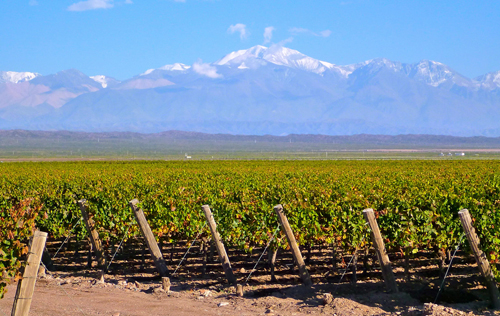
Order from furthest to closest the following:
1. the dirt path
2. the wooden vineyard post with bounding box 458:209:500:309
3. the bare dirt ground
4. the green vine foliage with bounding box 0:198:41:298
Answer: the bare dirt ground < the dirt path < the wooden vineyard post with bounding box 458:209:500:309 < the green vine foliage with bounding box 0:198:41:298

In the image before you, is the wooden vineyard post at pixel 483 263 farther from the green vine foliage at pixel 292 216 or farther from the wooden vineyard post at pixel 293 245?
the wooden vineyard post at pixel 293 245

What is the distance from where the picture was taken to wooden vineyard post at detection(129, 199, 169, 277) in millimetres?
11867

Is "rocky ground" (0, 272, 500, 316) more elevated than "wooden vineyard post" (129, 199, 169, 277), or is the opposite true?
"wooden vineyard post" (129, 199, 169, 277)

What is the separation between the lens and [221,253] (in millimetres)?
11344

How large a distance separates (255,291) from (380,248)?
8.31 ft

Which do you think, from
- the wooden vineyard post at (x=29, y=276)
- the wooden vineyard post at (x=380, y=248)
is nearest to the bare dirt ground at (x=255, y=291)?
the wooden vineyard post at (x=380, y=248)

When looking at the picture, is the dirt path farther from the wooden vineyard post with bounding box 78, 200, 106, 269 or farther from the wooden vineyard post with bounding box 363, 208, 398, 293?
the wooden vineyard post with bounding box 78, 200, 106, 269

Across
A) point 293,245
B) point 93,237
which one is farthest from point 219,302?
point 93,237

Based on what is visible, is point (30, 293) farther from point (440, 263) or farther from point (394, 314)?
point (440, 263)

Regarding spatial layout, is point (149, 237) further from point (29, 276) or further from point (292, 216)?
point (29, 276)

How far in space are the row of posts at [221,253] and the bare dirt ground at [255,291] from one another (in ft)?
0.92

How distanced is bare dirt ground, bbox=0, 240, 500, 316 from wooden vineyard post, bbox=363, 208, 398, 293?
0.64ft

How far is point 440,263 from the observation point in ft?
36.6

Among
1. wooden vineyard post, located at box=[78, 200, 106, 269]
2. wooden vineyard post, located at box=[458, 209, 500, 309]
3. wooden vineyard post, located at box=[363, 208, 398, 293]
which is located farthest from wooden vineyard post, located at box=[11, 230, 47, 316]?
wooden vineyard post, located at box=[458, 209, 500, 309]
